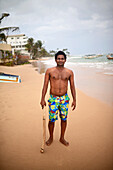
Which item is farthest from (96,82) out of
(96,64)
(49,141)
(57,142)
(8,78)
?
(96,64)

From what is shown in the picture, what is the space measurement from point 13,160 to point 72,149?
1.11m

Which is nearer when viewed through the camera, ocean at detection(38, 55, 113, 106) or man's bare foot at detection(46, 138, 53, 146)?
man's bare foot at detection(46, 138, 53, 146)

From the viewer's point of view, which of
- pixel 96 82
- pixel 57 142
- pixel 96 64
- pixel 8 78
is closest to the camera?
pixel 57 142

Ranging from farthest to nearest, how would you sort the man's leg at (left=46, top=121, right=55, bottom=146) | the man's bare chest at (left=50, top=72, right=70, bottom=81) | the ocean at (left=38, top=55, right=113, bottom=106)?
1. the ocean at (left=38, top=55, right=113, bottom=106)
2. the man's leg at (left=46, top=121, right=55, bottom=146)
3. the man's bare chest at (left=50, top=72, right=70, bottom=81)

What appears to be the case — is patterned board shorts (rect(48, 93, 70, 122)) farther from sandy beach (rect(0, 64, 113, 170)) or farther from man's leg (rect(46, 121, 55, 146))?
sandy beach (rect(0, 64, 113, 170))

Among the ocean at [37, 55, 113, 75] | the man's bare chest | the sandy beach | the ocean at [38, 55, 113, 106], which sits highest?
the ocean at [37, 55, 113, 75]

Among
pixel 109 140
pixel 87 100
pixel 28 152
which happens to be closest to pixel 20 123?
pixel 28 152

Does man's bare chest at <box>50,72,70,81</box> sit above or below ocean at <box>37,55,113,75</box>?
below

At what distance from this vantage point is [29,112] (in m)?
3.90

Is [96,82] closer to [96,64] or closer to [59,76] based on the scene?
[59,76]

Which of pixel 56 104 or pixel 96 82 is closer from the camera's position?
pixel 56 104

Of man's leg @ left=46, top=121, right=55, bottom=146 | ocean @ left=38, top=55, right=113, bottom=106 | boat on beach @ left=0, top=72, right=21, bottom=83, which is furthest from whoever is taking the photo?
boat on beach @ left=0, top=72, right=21, bottom=83

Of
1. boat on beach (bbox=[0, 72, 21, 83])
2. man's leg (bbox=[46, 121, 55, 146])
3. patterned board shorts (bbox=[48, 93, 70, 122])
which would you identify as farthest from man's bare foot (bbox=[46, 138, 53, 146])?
boat on beach (bbox=[0, 72, 21, 83])

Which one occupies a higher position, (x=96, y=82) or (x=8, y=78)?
(x=8, y=78)
